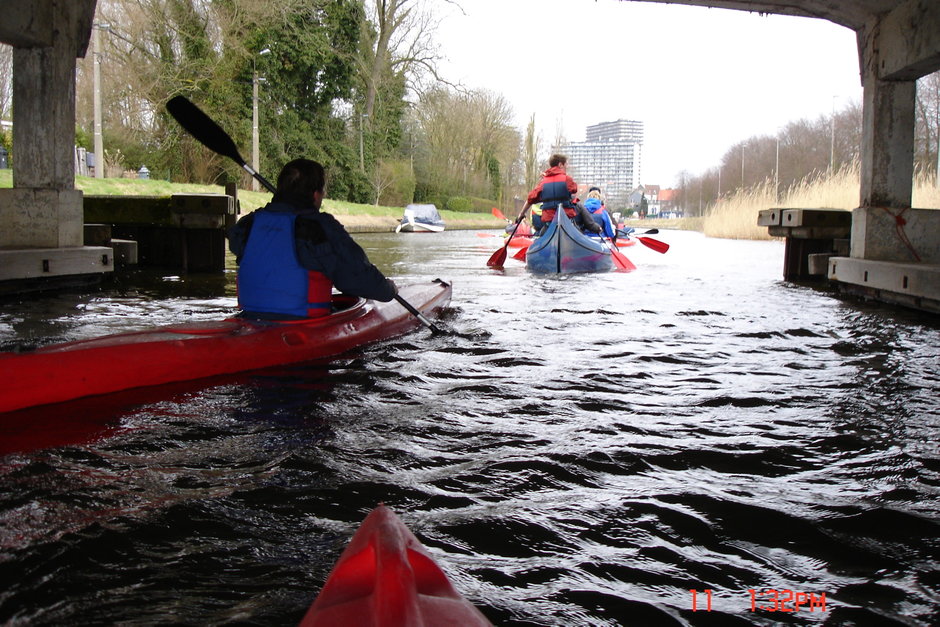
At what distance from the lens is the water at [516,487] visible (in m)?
1.82

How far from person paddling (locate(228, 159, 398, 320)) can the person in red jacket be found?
7109 mm

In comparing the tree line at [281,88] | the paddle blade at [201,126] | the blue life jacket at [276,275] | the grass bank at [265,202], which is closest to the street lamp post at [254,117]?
the tree line at [281,88]

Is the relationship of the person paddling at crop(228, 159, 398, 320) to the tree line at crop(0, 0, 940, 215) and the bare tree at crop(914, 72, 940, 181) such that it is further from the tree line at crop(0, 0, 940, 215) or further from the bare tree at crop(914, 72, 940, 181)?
the bare tree at crop(914, 72, 940, 181)

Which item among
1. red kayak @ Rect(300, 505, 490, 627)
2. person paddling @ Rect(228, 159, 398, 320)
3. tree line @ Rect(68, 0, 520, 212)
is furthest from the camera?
tree line @ Rect(68, 0, 520, 212)

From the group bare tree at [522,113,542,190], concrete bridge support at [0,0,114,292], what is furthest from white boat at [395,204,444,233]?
concrete bridge support at [0,0,114,292]

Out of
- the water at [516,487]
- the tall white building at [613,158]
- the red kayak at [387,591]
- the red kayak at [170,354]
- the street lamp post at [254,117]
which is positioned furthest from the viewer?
the tall white building at [613,158]

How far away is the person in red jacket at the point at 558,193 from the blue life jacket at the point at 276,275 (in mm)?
7128

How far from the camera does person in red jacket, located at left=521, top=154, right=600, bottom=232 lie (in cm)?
1138

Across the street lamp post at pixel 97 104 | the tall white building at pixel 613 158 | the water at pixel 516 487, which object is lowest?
the water at pixel 516 487

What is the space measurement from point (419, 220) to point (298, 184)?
A: 932 inches

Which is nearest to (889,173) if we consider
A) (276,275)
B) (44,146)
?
(276,275)

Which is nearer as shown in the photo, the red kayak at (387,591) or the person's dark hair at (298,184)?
the red kayak at (387,591)

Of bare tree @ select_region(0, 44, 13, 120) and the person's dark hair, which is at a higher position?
bare tree @ select_region(0, 44, 13, 120)

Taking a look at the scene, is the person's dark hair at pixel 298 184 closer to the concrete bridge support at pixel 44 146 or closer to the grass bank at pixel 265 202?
the concrete bridge support at pixel 44 146
